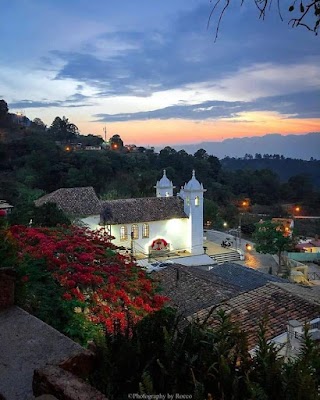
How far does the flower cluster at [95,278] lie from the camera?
18.9ft

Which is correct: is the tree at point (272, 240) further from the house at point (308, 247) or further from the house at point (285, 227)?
the house at point (308, 247)

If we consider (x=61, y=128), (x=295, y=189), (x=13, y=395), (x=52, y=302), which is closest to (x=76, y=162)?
(x=61, y=128)

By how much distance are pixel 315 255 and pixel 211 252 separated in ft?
23.2

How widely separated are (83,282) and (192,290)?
626 centimetres

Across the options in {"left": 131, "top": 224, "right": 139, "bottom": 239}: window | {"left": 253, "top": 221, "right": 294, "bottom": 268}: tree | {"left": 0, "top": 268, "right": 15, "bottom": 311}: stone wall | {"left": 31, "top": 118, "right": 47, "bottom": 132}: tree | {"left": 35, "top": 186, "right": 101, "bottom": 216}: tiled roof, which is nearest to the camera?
{"left": 0, "top": 268, "right": 15, "bottom": 311}: stone wall

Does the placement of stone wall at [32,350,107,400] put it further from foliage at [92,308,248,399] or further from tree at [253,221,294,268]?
tree at [253,221,294,268]

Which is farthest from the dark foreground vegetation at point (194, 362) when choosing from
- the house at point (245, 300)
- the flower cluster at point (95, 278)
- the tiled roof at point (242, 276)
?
the tiled roof at point (242, 276)

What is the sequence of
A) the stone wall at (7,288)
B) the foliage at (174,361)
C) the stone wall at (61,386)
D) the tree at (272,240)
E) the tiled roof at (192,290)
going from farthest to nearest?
1. the tree at (272,240)
2. the tiled roof at (192,290)
3. the stone wall at (7,288)
4. the foliage at (174,361)
5. the stone wall at (61,386)

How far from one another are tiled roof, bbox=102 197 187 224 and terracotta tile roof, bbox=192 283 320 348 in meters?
13.9

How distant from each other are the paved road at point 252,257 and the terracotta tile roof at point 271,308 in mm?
14316

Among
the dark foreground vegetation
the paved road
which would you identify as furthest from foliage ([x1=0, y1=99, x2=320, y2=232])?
the dark foreground vegetation

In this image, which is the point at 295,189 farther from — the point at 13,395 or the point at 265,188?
the point at 13,395

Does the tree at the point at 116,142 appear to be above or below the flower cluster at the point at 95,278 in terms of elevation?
above

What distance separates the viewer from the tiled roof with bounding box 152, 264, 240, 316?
1060 centimetres
